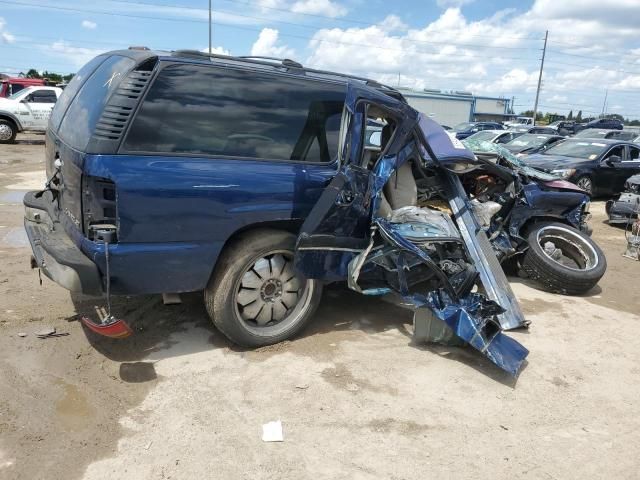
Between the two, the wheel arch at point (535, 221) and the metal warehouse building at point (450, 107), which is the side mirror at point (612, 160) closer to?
the wheel arch at point (535, 221)

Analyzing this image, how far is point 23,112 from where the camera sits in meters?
18.4

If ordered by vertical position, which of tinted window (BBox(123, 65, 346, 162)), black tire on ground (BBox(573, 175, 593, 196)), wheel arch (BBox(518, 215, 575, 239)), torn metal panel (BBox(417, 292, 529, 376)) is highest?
tinted window (BBox(123, 65, 346, 162))

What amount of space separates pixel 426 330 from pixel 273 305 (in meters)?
1.28

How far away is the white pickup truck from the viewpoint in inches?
717

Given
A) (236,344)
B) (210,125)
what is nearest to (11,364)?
(236,344)

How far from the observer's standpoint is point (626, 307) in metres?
5.73

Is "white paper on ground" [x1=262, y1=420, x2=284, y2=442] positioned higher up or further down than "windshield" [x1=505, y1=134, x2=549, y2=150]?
further down

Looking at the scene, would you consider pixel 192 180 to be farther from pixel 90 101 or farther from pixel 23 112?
pixel 23 112

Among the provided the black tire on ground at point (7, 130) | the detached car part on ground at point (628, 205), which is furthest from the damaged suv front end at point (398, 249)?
the black tire on ground at point (7, 130)

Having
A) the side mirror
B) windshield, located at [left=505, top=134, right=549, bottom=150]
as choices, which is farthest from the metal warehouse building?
the side mirror

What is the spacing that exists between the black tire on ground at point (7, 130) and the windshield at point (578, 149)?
17.4m

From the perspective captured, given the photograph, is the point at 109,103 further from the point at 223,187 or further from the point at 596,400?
the point at 596,400

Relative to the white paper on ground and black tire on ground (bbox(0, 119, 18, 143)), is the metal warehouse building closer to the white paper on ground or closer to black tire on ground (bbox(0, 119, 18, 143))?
black tire on ground (bbox(0, 119, 18, 143))

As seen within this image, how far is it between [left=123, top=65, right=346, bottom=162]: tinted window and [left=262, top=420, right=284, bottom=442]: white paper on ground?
1797mm
